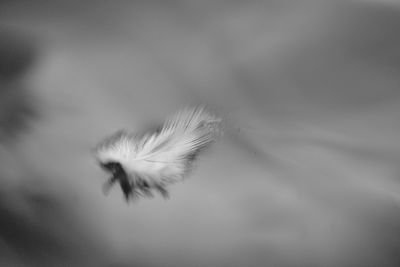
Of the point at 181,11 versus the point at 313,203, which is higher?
the point at 181,11

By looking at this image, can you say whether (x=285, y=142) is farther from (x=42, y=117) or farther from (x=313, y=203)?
(x=42, y=117)

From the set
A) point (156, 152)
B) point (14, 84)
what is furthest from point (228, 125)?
point (14, 84)

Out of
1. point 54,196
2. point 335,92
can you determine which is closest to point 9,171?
point 54,196

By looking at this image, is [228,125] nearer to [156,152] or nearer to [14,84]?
[156,152]
